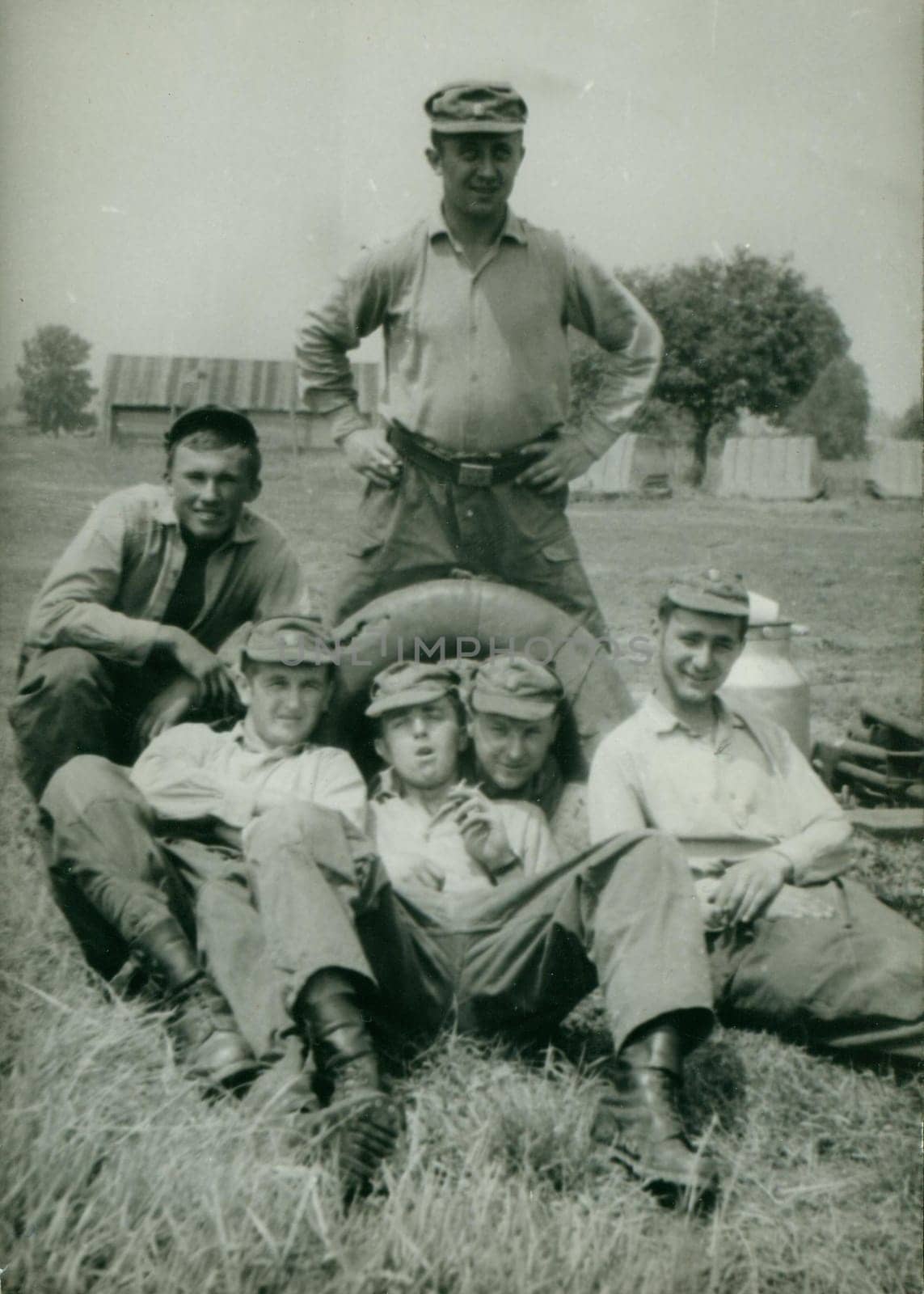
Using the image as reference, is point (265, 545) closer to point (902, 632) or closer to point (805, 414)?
point (902, 632)

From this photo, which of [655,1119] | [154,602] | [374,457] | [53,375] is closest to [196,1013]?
[655,1119]

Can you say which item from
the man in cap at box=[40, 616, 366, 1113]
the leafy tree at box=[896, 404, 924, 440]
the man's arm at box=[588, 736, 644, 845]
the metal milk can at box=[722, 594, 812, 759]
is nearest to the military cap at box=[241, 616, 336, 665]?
the man in cap at box=[40, 616, 366, 1113]

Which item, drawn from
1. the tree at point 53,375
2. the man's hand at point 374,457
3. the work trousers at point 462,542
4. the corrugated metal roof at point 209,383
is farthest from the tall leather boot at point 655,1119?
the corrugated metal roof at point 209,383

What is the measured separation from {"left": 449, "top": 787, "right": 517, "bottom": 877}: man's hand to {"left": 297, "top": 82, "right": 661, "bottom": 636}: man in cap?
4.11 feet

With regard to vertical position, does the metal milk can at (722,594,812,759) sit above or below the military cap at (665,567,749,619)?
below

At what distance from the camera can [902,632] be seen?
8945 millimetres

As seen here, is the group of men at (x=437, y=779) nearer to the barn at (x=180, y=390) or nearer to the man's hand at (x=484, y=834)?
the man's hand at (x=484, y=834)

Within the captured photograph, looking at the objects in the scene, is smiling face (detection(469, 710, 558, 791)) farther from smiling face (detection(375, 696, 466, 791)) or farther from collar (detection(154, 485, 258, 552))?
collar (detection(154, 485, 258, 552))

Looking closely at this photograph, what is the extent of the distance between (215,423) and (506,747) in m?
1.50

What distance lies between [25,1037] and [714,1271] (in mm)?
1542

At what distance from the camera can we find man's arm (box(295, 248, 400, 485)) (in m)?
4.70

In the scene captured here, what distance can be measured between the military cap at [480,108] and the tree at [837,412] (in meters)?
8.75

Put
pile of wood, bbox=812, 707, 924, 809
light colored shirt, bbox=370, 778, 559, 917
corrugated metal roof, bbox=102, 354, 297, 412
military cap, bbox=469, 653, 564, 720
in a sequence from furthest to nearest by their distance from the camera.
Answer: corrugated metal roof, bbox=102, 354, 297, 412 < pile of wood, bbox=812, 707, 924, 809 < military cap, bbox=469, 653, 564, 720 < light colored shirt, bbox=370, 778, 559, 917

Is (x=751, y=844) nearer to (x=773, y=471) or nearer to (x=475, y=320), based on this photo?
(x=475, y=320)
